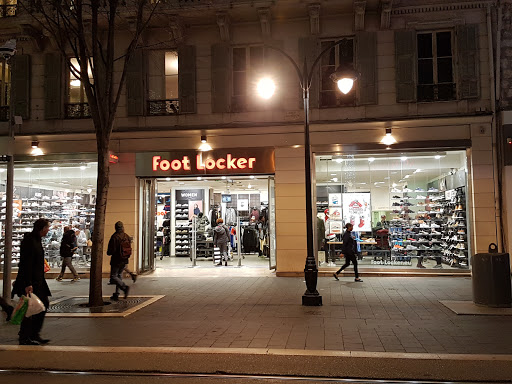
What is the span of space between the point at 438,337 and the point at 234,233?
12649mm

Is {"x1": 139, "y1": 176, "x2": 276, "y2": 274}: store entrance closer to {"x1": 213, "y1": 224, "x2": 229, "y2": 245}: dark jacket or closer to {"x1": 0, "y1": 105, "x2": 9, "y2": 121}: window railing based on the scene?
{"x1": 213, "y1": 224, "x2": 229, "y2": 245}: dark jacket

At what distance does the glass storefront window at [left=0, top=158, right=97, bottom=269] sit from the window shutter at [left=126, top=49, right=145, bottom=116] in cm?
244

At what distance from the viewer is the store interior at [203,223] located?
18.3m

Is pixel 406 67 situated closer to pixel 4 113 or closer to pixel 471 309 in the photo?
A: pixel 471 309

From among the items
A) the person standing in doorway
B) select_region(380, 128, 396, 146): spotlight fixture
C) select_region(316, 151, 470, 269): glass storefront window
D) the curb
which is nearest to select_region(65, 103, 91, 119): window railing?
the person standing in doorway

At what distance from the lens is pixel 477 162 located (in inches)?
530

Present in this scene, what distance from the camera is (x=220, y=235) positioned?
16.8 metres

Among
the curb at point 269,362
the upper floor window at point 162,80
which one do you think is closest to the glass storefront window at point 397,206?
the upper floor window at point 162,80

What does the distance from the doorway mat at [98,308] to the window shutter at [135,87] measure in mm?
6267

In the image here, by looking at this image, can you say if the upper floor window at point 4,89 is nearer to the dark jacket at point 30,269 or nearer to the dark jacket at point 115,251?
the dark jacket at point 115,251

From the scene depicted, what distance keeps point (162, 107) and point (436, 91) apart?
835 cm

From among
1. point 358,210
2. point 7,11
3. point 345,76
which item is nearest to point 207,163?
point 358,210

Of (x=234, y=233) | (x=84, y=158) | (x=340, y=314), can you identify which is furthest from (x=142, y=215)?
(x=340, y=314)

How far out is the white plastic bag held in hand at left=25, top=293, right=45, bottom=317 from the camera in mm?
6789
